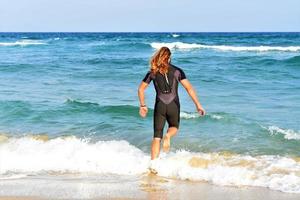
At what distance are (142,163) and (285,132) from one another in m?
3.11

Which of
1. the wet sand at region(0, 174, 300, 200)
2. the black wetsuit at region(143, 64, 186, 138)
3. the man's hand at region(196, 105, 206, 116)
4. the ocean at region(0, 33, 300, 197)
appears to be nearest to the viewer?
the wet sand at region(0, 174, 300, 200)

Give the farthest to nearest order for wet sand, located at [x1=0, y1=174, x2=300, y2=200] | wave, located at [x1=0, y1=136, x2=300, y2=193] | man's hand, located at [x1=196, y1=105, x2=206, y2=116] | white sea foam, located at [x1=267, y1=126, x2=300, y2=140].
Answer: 1. white sea foam, located at [x1=267, y1=126, x2=300, y2=140]
2. man's hand, located at [x1=196, y1=105, x2=206, y2=116]
3. wave, located at [x1=0, y1=136, x2=300, y2=193]
4. wet sand, located at [x1=0, y1=174, x2=300, y2=200]

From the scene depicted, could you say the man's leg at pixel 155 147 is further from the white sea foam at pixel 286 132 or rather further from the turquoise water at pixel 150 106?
the white sea foam at pixel 286 132

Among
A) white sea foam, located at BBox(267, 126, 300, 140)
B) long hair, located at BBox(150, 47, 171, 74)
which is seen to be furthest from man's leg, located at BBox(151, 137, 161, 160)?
white sea foam, located at BBox(267, 126, 300, 140)

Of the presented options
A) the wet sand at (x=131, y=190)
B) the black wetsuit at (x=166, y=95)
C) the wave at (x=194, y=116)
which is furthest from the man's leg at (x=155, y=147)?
the wave at (x=194, y=116)

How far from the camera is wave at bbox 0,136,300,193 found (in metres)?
6.58

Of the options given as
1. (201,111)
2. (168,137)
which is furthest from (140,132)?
(201,111)

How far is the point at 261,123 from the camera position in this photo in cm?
1038

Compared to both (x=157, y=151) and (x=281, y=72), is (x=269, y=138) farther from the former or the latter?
(x=281, y=72)

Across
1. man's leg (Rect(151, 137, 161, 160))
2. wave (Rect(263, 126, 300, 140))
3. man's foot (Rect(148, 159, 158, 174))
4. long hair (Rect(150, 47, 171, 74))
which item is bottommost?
wave (Rect(263, 126, 300, 140))

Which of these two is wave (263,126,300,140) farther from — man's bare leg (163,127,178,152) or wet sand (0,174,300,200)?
wet sand (0,174,300,200)

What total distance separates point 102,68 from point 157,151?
16.6 m

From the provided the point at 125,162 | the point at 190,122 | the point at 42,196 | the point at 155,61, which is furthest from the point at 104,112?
the point at 42,196

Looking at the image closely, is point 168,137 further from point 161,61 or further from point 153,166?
point 161,61
